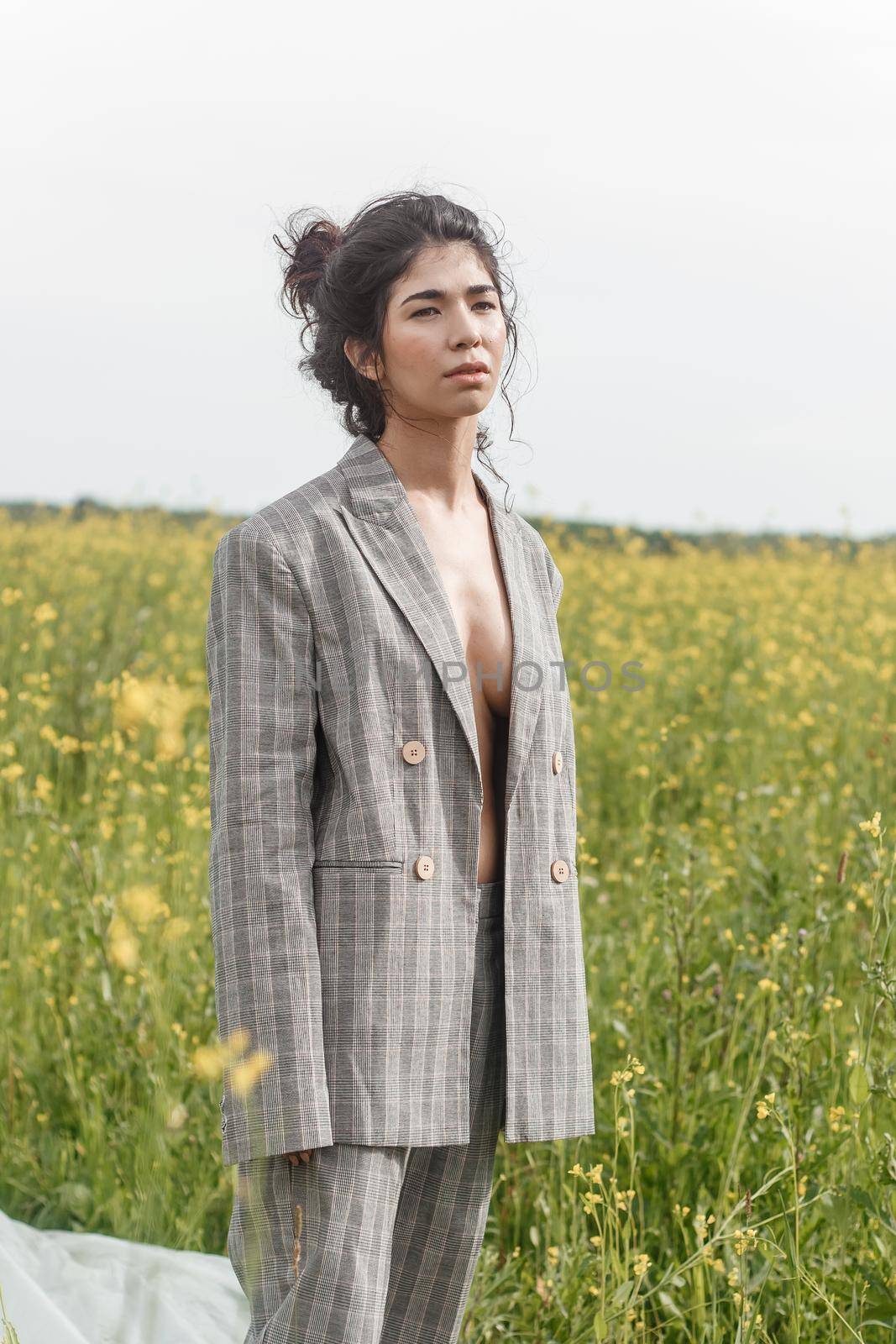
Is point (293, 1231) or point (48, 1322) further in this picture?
point (48, 1322)

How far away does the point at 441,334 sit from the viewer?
1.68 metres

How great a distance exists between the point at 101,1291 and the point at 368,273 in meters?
1.82

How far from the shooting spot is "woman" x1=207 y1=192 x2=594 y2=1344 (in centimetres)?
153

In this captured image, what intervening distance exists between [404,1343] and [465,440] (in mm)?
1242

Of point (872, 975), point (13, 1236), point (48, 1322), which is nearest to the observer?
point (872, 975)

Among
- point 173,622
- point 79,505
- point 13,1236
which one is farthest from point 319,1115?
point 79,505

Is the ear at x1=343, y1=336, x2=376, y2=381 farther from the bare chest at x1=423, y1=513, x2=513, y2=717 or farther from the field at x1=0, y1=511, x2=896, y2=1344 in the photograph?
the field at x1=0, y1=511, x2=896, y2=1344

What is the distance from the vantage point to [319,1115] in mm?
1490

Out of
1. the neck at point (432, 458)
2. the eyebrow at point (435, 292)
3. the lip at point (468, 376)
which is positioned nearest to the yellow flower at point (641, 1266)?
the neck at point (432, 458)

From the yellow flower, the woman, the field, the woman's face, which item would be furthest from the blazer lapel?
the yellow flower

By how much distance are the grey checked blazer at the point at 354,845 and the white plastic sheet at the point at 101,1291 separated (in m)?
0.79

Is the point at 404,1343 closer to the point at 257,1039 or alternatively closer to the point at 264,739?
the point at 257,1039

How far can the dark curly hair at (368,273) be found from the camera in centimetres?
176

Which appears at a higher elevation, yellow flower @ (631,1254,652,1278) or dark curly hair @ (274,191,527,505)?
dark curly hair @ (274,191,527,505)
